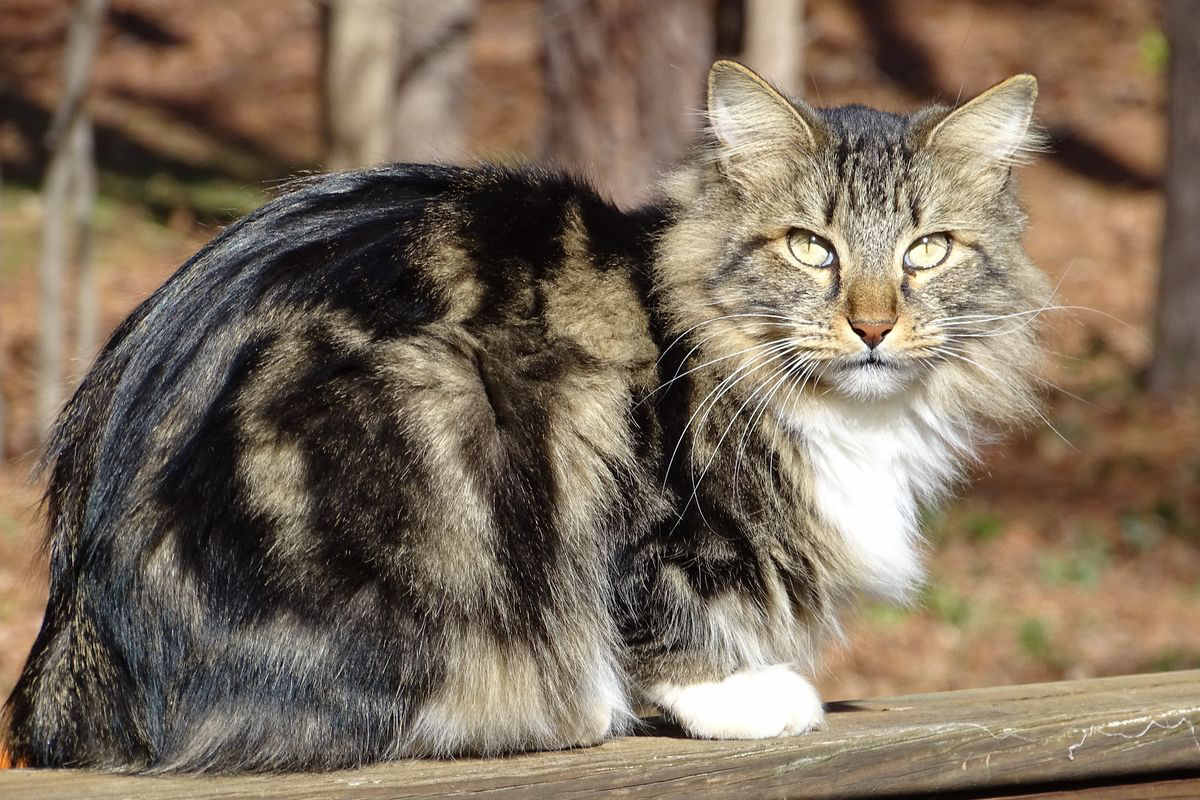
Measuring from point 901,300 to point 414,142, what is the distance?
7.60 meters

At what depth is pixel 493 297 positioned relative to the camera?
8.07 feet

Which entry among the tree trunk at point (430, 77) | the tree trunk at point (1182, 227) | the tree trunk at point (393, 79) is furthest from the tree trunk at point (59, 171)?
the tree trunk at point (1182, 227)

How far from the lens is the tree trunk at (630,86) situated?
A: 5.67 m

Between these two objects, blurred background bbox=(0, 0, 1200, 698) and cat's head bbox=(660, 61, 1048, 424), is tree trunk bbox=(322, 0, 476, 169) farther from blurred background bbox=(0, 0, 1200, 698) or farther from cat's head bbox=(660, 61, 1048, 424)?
cat's head bbox=(660, 61, 1048, 424)

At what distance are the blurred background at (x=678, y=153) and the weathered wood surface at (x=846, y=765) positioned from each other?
0.66m

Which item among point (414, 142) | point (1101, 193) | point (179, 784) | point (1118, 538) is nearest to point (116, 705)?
point (179, 784)

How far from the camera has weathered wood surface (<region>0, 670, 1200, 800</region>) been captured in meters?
2.16

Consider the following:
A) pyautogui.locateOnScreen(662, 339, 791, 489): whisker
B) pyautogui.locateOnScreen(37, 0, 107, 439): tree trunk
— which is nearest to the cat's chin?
pyautogui.locateOnScreen(662, 339, 791, 489): whisker

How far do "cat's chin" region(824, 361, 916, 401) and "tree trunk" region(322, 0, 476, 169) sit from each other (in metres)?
3.82

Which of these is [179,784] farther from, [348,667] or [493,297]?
[493,297]

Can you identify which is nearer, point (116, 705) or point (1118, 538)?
point (116, 705)

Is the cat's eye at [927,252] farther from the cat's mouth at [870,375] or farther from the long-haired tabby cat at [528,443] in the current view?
the cat's mouth at [870,375]

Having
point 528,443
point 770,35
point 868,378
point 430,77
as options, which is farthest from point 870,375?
point 430,77

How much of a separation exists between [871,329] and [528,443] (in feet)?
2.25
